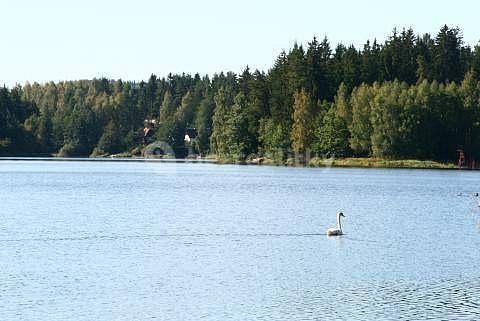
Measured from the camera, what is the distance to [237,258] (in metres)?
43.6

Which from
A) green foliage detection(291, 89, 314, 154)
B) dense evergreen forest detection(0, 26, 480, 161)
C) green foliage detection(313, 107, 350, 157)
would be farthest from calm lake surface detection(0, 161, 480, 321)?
green foliage detection(291, 89, 314, 154)

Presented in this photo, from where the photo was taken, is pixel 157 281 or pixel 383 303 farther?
pixel 157 281

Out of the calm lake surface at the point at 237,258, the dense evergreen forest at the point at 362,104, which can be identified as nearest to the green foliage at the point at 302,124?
the dense evergreen forest at the point at 362,104

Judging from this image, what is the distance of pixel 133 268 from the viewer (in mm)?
40312

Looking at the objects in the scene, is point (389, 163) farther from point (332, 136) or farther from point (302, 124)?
point (302, 124)

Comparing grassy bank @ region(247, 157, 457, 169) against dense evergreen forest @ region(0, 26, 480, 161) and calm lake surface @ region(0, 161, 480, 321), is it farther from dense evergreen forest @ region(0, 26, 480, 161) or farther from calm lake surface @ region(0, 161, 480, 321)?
calm lake surface @ region(0, 161, 480, 321)

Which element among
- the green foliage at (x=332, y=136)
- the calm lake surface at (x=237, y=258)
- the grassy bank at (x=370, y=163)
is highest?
the green foliage at (x=332, y=136)

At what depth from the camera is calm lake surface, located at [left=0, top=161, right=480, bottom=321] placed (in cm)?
3238

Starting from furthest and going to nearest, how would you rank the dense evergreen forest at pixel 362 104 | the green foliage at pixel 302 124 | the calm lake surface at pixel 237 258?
the green foliage at pixel 302 124 < the dense evergreen forest at pixel 362 104 < the calm lake surface at pixel 237 258

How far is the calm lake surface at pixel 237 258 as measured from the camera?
32.4 meters

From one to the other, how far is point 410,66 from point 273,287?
135 metres

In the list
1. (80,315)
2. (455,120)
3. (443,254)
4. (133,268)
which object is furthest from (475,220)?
(455,120)

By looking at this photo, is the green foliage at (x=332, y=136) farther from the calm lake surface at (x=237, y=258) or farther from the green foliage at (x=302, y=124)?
the calm lake surface at (x=237, y=258)

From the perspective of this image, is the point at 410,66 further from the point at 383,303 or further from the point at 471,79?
the point at 383,303
